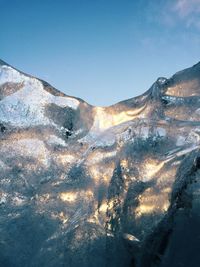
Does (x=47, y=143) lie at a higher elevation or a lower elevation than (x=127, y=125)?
lower

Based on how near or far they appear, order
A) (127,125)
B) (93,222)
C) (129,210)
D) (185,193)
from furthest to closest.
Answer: (127,125)
(93,222)
(129,210)
(185,193)

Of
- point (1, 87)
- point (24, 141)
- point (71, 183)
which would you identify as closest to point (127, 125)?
point (71, 183)

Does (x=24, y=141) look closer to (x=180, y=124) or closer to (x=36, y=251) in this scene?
(x=36, y=251)

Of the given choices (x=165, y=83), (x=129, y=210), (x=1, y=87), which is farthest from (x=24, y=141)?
(x=165, y=83)

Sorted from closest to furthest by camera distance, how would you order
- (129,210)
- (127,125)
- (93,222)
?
1. (129,210)
2. (93,222)
3. (127,125)

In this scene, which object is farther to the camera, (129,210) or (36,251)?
(36,251)

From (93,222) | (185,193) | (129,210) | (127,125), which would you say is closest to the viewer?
(185,193)

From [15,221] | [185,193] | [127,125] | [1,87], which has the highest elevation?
[1,87]

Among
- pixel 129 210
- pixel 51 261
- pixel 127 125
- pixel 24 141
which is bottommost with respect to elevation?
pixel 51 261

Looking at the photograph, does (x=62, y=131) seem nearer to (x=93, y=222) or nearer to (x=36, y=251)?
(x=93, y=222)
